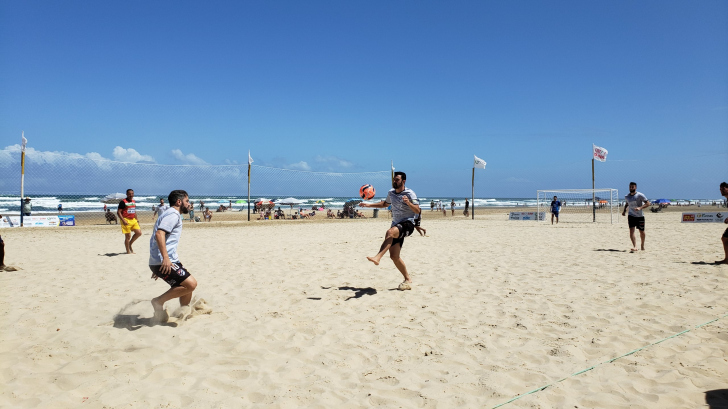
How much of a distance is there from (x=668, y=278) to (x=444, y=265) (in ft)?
10.3

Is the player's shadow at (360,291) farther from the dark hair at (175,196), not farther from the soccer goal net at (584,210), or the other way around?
the soccer goal net at (584,210)

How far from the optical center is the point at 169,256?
386 centimetres

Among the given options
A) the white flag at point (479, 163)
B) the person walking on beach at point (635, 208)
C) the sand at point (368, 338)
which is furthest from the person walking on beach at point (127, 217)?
the white flag at point (479, 163)

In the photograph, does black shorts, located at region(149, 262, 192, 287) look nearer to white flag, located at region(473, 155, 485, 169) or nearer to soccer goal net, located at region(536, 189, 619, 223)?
soccer goal net, located at region(536, 189, 619, 223)

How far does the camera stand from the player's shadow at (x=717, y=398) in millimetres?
2428

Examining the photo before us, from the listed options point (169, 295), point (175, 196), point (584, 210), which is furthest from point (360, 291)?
point (584, 210)

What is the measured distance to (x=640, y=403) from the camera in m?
2.49

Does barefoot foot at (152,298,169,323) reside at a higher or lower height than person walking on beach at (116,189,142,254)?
lower

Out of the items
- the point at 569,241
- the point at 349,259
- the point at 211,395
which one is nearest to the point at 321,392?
the point at 211,395

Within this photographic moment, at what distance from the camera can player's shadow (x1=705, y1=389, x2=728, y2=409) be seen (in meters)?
2.43

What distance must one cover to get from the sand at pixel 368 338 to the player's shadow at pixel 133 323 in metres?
0.03

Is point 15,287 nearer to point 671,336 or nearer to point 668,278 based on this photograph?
point 671,336

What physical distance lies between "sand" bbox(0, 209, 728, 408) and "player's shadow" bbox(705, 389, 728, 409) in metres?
0.01

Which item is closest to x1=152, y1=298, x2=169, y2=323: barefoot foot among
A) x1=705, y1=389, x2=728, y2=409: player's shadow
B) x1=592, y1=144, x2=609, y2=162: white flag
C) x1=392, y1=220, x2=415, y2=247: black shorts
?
x1=392, y1=220, x2=415, y2=247: black shorts
